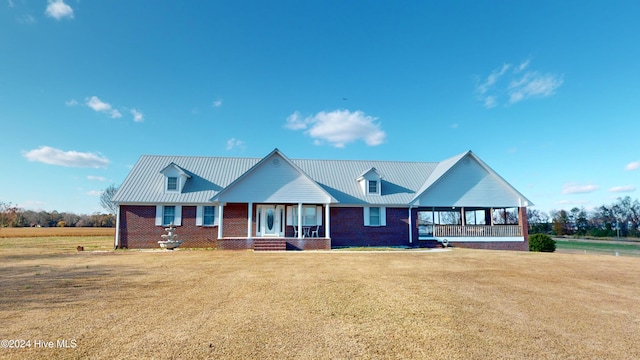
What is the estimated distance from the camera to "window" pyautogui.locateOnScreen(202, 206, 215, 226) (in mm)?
21734

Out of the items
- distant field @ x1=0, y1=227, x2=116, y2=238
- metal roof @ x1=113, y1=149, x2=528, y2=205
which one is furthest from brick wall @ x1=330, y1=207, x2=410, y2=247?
distant field @ x1=0, y1=227, x2=116, y2=238

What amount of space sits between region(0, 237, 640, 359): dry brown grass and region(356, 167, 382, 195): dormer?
500 inches

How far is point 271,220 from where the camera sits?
886 inches

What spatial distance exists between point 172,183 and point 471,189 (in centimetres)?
2047

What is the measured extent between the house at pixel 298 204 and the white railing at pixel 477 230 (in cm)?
7

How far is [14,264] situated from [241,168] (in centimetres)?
1443

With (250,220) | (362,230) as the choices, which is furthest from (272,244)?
(362,230)

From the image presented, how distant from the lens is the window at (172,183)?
22.1m

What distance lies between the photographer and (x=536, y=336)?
17.4 feet

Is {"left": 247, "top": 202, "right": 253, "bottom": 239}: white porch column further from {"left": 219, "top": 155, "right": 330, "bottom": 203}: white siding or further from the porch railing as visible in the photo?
the porch railing

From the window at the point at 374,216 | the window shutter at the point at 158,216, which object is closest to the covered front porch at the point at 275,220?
the window at the point at 374,216

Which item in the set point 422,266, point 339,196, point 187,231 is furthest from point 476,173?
point 187,231

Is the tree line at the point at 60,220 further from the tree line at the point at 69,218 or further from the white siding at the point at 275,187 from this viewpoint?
the white siding at the point at 275,187

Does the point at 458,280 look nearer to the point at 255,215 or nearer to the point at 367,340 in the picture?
the point at 367,340
